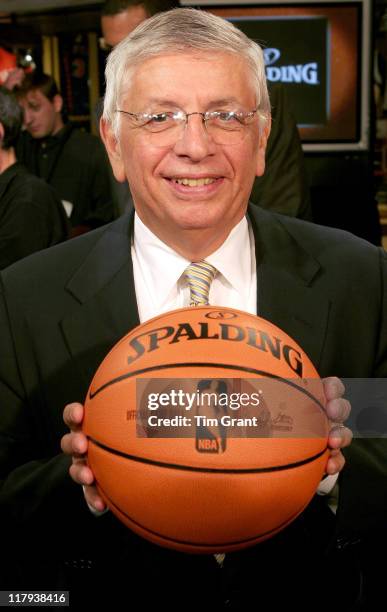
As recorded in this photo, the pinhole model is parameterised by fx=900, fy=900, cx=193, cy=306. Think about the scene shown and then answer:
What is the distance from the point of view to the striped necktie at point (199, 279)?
1780 mm

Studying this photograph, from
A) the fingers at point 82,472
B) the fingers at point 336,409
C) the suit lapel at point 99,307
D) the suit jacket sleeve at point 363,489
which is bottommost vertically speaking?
the suit jacket sleeve at point 363,489

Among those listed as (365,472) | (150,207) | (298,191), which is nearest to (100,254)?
(150,207)

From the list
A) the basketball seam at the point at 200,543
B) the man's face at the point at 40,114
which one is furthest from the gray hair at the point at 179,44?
the man's face at the point at 40,114

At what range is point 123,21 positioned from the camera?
3.10 m

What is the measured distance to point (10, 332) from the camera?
1.89m

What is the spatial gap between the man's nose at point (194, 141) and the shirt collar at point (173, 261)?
21 centimetres

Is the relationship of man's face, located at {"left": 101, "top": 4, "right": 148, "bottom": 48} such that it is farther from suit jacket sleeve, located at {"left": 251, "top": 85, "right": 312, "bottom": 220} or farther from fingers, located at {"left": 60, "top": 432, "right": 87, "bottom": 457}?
fingers, located at {"left": 60, "top": 432, "right": 87, "bottom": 457}

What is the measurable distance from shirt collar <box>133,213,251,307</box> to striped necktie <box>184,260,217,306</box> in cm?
1

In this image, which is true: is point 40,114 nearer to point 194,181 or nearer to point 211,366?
point 194,181

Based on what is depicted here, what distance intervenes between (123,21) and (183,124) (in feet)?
4.94

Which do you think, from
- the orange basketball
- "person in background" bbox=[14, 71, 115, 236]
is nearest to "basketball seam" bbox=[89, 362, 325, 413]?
the orange basketball

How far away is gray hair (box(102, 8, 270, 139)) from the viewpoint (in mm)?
1746

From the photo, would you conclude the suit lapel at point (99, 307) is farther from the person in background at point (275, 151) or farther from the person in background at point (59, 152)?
the person in background at point (59, 152)

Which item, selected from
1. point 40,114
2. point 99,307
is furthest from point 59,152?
point 99,307
